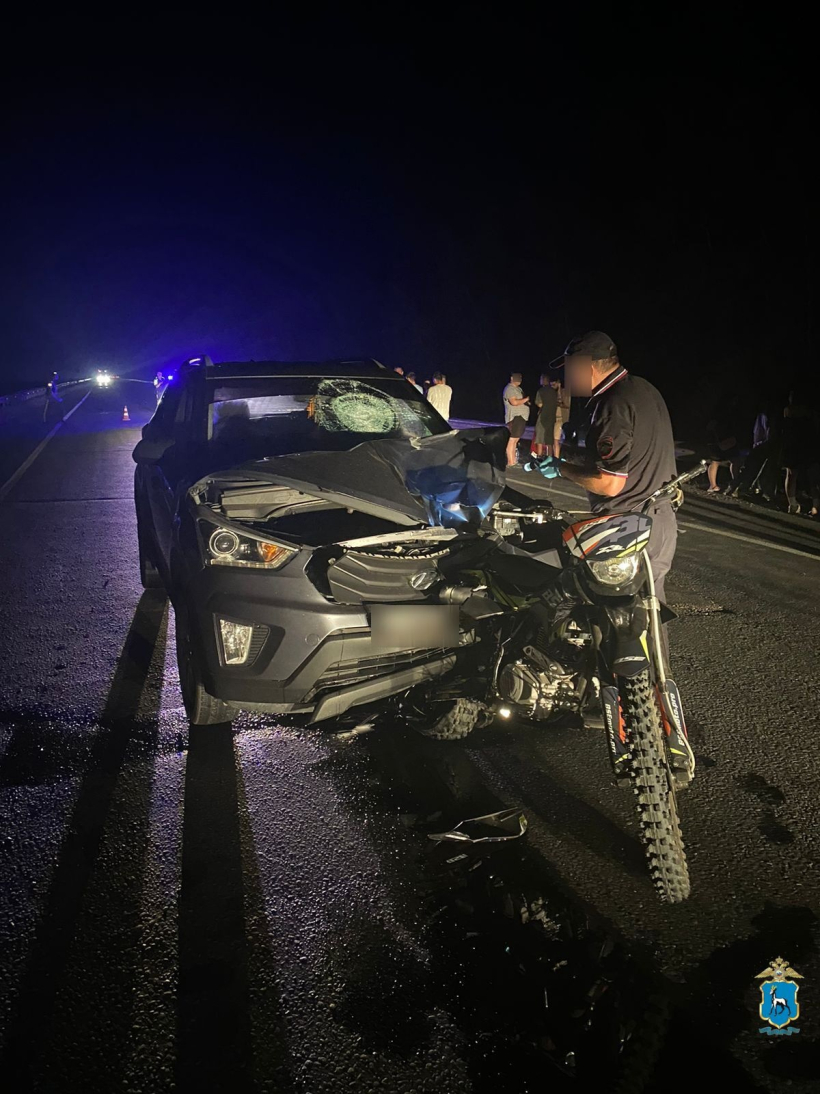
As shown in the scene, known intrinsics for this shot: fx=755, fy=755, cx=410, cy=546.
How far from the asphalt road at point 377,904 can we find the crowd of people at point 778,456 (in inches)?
241

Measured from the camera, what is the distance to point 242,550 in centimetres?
331

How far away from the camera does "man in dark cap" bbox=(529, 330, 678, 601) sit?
314 cm

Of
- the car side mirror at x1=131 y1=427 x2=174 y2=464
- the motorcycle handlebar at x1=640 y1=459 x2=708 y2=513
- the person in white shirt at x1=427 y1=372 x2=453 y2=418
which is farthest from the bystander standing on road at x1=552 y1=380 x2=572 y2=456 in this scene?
the motorcycle handlebar at x1=640 y1=459 x2=708 y2=513

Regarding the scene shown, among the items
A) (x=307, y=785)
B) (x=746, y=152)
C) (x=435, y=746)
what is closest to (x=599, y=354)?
(x=435, y=746)

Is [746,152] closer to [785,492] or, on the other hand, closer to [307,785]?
[785,492]

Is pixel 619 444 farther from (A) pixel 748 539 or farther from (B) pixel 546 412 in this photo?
(B) pixel 546 412

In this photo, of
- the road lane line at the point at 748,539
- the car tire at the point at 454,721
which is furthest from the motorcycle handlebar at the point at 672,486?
the road lane line at the point at 748,539

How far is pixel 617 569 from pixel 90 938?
2.21 meters

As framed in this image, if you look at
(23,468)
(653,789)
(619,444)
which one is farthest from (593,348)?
(23,468)

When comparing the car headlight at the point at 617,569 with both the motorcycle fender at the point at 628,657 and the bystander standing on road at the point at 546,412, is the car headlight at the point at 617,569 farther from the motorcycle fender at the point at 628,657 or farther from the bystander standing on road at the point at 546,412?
the bystander standing on road at the point at 546,412

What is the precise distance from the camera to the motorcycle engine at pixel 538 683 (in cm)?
322

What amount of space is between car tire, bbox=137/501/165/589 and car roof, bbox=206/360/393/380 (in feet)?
4.78

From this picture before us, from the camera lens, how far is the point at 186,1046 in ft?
6.70

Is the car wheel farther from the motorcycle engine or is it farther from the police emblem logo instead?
the police emblem logo
